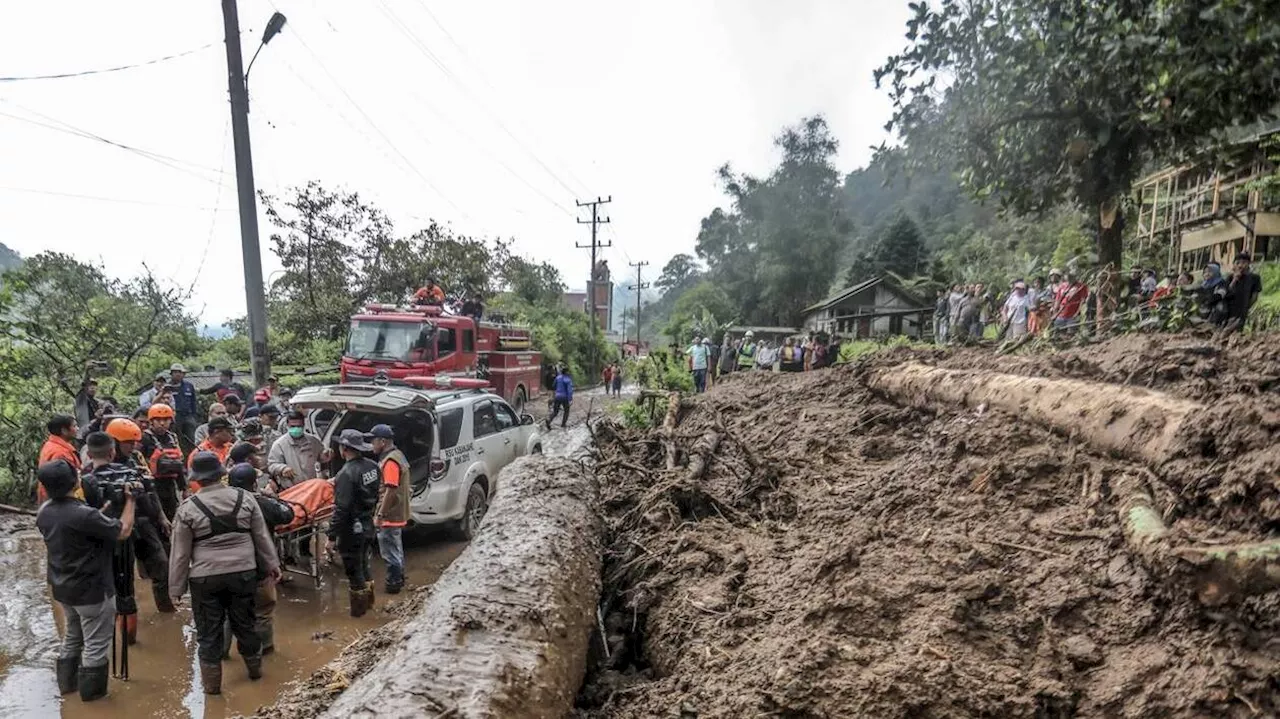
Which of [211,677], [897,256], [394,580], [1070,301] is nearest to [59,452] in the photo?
[211,677]

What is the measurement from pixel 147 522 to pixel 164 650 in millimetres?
1017

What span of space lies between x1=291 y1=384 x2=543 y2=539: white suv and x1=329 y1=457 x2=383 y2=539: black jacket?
0.74 metres

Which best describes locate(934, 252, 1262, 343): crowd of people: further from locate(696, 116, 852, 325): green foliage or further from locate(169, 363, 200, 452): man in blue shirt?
locate(696, 116, 852, 325): green foliage

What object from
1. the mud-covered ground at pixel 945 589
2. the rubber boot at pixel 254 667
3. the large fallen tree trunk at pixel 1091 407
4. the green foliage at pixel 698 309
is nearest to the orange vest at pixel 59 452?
the rubber boot at pixel 254 667

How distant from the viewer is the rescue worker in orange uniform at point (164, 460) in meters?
5.90

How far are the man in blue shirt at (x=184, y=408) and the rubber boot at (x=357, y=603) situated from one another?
206 inches

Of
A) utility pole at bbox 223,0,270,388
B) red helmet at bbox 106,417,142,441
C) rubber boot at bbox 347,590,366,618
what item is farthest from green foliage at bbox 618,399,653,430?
red helmet at bbox 106,417,142,441

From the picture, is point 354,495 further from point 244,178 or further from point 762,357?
point 762,357

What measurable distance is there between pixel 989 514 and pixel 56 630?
685 cm

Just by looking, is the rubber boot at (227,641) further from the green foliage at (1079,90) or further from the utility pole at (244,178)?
the green foliage at (1079,90)

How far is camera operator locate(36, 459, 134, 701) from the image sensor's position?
3.94 metres

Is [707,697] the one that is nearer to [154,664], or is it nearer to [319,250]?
[154,664]

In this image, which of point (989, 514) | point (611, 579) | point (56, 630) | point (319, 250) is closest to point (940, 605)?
point (989, 514)

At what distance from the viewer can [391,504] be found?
5820 mm
